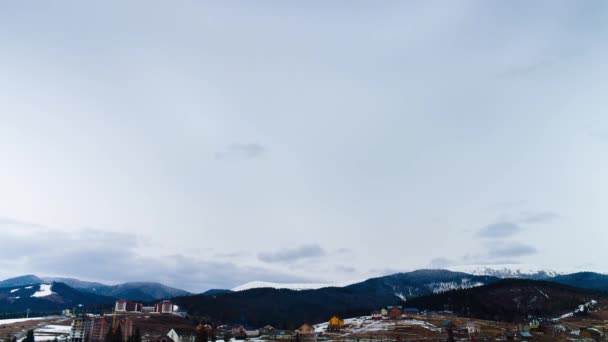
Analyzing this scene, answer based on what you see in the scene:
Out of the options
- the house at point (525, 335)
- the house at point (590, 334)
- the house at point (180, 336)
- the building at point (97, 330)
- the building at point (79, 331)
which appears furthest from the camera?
the building at point (97, 330)

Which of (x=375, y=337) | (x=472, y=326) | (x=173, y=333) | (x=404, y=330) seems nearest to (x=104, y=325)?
(x=173, y=333)

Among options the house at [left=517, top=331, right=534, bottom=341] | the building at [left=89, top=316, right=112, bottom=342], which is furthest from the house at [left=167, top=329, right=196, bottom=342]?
the house at [left=517, top=331, right=534, bottom=341]

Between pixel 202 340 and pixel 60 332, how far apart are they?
115m

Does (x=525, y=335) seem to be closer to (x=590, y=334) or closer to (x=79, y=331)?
(x=590, y=334)

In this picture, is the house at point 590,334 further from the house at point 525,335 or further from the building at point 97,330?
the building at point 97,330

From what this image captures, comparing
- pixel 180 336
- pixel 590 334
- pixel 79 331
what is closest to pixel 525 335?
pixel 590 334

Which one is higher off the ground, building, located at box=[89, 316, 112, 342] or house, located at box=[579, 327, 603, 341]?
building, located at box=[89, 316, 112, 342]

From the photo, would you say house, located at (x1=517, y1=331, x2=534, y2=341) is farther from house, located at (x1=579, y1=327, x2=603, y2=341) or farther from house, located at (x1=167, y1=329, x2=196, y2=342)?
house, located at (x1=167, y1=329, x2=196, y2=342)

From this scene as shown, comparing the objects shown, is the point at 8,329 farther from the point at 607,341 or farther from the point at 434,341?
the point at 607,341

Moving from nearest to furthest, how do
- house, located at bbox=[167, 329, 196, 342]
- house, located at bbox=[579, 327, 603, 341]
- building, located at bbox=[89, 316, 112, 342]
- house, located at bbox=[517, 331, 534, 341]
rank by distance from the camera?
house, located at bbox=[167, 329, 196, 342]
house, located at bbox=[579, 327, 603, 341]
house, located at bbox=[517, 331, 534, 341]
building, located at bbox=[89, 316, 112, 342]

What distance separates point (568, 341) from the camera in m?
154

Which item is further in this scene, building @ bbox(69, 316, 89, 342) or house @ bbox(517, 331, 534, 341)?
building @ bbox(69, 316, 89, 342)

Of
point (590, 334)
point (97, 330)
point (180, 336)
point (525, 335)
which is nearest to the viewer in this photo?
point (180, 336)

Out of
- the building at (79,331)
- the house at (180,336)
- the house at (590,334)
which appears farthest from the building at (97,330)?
the house at (590,334)
